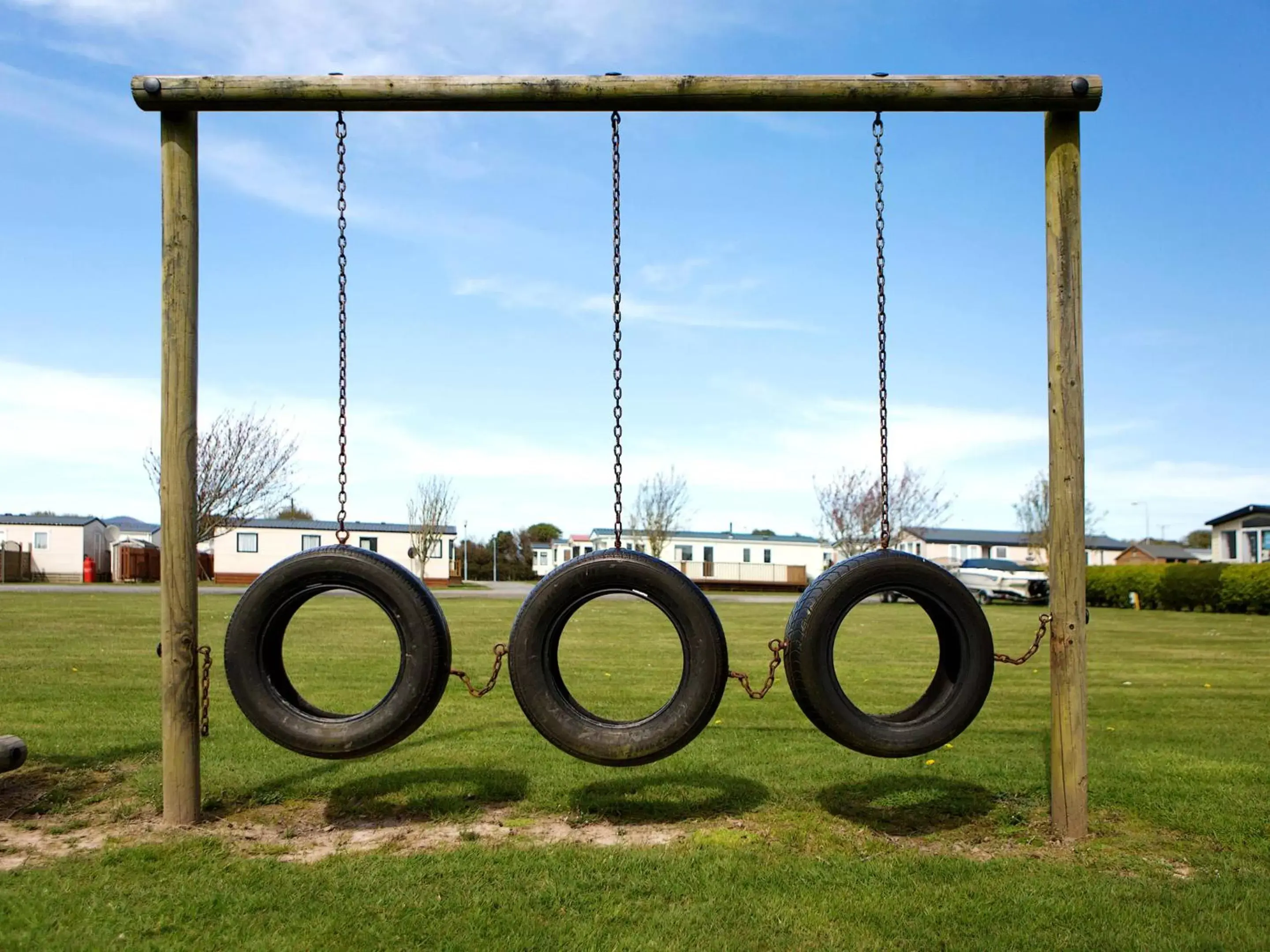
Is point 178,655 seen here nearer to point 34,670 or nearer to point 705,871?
point 705,871

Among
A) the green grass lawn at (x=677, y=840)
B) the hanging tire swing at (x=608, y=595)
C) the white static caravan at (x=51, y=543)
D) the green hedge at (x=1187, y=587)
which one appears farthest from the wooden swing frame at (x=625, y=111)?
the white static caravan at (x=51, y=543)

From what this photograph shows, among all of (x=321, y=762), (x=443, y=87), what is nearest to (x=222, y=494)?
(x=321, y=762)

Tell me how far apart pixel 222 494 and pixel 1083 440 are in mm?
30223

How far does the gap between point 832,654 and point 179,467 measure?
3739 mm

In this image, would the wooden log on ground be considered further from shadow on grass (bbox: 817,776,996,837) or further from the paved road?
the paved road

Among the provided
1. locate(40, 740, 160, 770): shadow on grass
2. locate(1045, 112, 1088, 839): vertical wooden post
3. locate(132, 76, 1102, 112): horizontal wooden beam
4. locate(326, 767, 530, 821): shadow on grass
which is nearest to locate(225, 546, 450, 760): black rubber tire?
locate(326, 767, 530, 821): shadow on grass

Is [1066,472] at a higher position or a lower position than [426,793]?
higher

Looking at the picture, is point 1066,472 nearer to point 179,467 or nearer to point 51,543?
point 179,467

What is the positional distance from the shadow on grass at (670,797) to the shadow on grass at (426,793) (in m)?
0.50

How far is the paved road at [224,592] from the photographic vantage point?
32.2 m

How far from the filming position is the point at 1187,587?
32562 mm

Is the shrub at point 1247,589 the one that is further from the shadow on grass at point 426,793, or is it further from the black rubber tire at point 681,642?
the black rubber tire at point 681,642

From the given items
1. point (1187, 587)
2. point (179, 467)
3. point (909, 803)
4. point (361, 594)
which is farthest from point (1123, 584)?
point (179, 467)

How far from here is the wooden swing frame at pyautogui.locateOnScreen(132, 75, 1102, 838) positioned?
5711 millimetres
